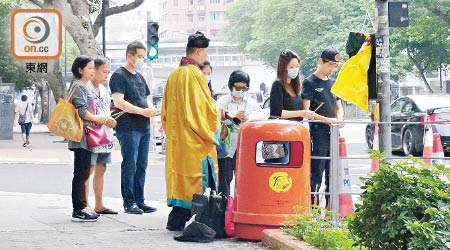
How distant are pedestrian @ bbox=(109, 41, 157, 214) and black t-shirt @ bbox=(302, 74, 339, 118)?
1641 millimetres

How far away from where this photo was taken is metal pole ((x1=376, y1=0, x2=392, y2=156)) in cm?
928

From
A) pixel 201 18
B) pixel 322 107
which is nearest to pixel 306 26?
pixel 322 107

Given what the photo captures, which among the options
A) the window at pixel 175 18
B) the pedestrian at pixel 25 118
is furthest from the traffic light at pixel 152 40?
the window at pixel 175 18

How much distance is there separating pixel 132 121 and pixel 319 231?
11.4ft

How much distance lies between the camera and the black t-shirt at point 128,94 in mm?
9984

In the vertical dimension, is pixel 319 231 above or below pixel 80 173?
below

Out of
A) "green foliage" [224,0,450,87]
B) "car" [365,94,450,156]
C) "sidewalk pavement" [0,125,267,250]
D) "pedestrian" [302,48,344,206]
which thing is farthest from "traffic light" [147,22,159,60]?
"green foliage" [224,0,450,87]

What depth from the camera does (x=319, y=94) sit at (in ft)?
31.5

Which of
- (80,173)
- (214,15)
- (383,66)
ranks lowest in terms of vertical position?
(80,173)

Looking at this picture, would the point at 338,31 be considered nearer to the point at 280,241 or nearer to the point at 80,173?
the point at 80,173

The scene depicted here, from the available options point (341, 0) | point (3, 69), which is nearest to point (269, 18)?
point (341, 0)

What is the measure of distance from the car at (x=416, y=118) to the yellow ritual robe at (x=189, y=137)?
40.2ft

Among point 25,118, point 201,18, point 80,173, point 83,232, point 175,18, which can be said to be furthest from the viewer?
point 175,18

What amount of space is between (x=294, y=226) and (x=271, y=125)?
1.02 meters
